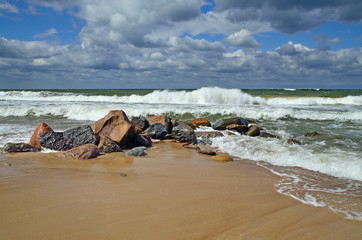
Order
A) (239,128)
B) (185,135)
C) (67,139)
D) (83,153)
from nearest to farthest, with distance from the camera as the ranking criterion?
(83,153), (67,139), (185,135), (239,128)

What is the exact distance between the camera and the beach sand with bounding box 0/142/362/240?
2199mm

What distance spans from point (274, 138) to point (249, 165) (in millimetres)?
3490

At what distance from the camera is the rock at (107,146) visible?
5645 mm

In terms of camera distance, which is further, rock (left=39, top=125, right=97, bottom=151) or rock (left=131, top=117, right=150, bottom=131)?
rock (left=131, top=117, right=150, bottom=131)

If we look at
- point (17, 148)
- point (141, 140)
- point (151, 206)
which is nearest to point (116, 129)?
point (141, 140)

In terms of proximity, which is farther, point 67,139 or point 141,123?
point 141,123

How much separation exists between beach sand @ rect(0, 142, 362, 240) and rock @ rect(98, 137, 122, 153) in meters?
1.24

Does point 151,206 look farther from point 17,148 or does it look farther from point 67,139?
point 17,148

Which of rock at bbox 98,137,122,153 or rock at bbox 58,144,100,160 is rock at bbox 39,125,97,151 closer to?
rock at bbox 98,137,122,153

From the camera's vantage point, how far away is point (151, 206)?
8.87 feet

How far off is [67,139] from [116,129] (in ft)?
4.10

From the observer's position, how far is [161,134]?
784cm

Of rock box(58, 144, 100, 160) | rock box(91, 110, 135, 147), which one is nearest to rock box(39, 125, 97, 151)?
rock box(91, 110, 135, 147)

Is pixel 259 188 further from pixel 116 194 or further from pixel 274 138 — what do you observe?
pixel 274 138
